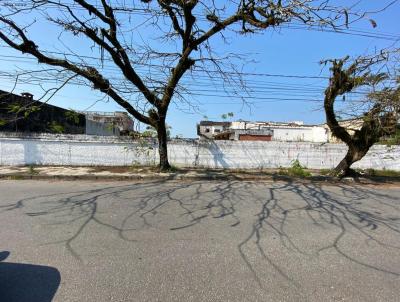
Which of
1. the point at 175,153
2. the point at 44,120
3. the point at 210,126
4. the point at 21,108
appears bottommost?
the point at 175,153

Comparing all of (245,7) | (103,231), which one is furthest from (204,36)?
(103,231)

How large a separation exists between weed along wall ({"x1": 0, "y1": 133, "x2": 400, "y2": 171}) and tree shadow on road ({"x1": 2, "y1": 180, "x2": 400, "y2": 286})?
5934 mm

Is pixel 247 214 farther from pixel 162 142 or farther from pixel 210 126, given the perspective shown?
pixel 210 126

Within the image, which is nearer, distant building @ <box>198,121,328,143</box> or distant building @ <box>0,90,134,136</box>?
distant building @ <box>0,90,134,136</box>

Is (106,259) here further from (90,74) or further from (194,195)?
(90,74)

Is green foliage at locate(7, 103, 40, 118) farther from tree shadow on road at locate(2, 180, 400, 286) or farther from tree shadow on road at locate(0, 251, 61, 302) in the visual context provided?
tree shadow on road at locate(0, 251, 61, 302)

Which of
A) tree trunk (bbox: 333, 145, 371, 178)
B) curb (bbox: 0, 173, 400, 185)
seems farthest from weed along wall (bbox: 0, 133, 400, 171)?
tree trunk (bbox: 333, 145, 371, 178)

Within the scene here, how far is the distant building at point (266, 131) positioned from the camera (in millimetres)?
35812

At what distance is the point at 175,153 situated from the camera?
15.7 metres

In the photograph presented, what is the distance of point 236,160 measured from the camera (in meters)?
16.0

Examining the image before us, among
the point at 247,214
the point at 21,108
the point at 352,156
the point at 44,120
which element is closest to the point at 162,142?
the point at 21,108

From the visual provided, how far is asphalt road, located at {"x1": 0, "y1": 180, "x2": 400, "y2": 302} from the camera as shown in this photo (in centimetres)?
342

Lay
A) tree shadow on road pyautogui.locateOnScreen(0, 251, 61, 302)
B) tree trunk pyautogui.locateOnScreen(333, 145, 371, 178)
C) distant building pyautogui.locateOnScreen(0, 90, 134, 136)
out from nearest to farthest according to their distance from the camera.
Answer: tree shadow on road pyautogui.locateOnScreen(0, 251, 61, 302), tree trunk pyautogui.locateOnScreen(333, 145, 371, 178), distant building pyautogui.locateOnScreen(0, 90, 134, 136)

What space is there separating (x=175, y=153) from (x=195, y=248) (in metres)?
11.3
